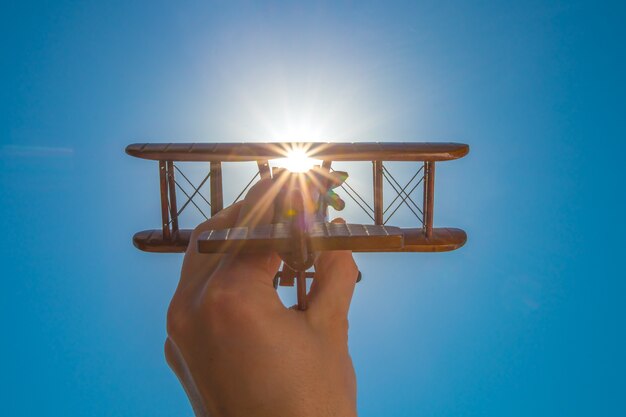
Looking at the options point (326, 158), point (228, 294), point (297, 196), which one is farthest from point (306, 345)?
point (326, 158)

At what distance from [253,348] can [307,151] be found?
4.39 metres

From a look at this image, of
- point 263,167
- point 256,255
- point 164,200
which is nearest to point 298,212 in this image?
point 256,255

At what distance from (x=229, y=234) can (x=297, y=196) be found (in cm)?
47

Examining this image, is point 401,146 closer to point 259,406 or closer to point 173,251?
point 173,251

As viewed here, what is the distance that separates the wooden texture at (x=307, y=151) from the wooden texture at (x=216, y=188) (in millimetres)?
576

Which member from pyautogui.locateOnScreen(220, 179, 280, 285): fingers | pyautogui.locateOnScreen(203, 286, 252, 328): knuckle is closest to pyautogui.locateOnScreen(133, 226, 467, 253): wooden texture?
pyautogui.locateOnScreen(220, 179, 280, 285): fingers

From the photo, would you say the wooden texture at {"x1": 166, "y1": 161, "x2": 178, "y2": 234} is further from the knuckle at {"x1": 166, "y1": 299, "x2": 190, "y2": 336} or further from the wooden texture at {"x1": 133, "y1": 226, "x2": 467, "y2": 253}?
the knuckle at {"x1": 166, "y1": 299, "x2": 190, "y2": 336}

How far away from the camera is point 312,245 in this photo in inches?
88.3

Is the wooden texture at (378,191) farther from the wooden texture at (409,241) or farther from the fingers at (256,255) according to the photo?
the fingers at (256,255)

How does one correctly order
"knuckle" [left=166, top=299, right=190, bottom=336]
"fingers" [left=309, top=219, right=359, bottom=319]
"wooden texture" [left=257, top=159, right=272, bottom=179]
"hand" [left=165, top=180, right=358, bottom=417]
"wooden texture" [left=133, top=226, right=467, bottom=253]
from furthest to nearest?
"wooden texture" [left=133, top=226, right=467, bottom=253] → "wooden texture" [left=257, top=159, right=272, bottom=179] → "fingers" [left=309, top=219, right=359, bottom=319] → "knuckle" [left=166, top=299, right=190, bottom=336] → "hand" [left=165, top=180, right=358, bottom=417]

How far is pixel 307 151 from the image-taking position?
234 inches

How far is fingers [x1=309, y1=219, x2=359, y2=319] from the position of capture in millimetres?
2283

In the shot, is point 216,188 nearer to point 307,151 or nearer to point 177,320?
point 307,151

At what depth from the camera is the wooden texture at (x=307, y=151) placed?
5.96 metres
